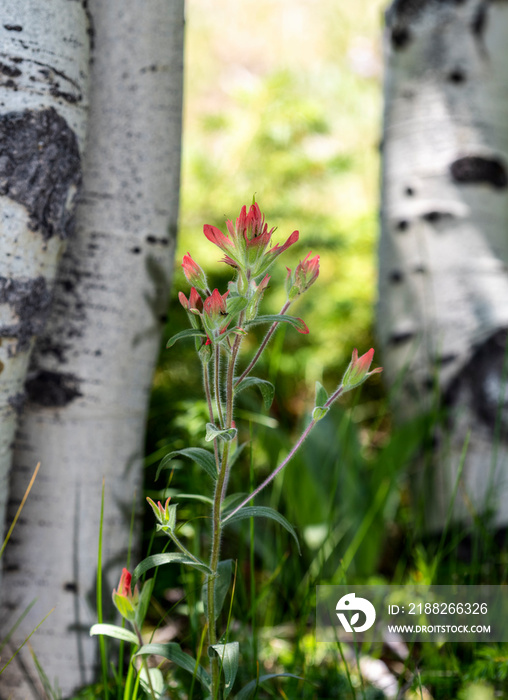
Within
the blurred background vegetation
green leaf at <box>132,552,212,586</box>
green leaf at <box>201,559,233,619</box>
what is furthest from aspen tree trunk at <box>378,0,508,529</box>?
green leaf at <box>132,552,212,586</box>

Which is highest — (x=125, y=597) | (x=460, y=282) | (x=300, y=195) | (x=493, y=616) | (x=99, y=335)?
(x=300, y=195)

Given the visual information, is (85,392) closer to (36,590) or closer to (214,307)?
(36,590)

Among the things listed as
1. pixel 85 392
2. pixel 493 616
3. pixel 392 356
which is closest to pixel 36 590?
pixel 85 392

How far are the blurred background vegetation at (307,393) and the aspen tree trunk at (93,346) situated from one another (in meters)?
0.18

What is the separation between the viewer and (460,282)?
1367 millimetres

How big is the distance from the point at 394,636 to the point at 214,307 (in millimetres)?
948

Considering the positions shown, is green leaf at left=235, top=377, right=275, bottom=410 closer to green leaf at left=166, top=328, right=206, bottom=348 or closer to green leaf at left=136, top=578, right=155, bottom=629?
green leaf at left=166, top=328, right=206, bottom=348

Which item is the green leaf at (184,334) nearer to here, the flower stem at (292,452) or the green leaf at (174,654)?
the flower stem at (292,452)

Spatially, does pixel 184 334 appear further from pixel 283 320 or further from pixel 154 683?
pixel 154 683

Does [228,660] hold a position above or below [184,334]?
below

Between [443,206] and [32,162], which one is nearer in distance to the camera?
[32,162]

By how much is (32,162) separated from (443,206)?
1.06 meters

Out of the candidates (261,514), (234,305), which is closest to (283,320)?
(234,305)

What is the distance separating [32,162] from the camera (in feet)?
2.46
